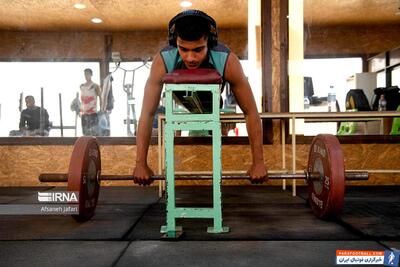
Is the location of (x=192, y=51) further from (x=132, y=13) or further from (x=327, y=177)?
(x=132, y=13)

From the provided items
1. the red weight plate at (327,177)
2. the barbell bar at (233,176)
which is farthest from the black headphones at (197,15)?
the red weight plate at (327,177)

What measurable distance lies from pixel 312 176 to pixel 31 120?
115 inches

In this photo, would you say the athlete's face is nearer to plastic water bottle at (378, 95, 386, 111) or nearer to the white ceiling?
the white ceiling

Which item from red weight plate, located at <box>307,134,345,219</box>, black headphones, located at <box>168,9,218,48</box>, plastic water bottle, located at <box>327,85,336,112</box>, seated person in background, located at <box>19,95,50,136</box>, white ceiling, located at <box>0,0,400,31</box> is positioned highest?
white ceiling, located at <box>0,0,400,31</box>

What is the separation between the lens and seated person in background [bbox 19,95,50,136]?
3.63 m

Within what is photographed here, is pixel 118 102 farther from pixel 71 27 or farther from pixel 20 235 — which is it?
pixel 20 235

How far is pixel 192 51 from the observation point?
1.66 meters

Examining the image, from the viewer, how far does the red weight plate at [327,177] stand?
172 cm

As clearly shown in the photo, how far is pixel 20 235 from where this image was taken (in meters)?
1.70

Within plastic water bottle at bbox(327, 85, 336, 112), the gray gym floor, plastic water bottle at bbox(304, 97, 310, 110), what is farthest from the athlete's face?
A: plastic water bottle at bbox(327, 85, 336, 112)

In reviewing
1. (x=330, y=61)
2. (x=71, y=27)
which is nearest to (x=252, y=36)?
(x=330, y=61)

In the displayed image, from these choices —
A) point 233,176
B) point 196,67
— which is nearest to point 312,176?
point 233,176

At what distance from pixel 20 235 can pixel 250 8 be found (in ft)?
9.82

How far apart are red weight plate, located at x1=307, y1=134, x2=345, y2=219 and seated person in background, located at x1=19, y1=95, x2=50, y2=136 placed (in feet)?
8.77
